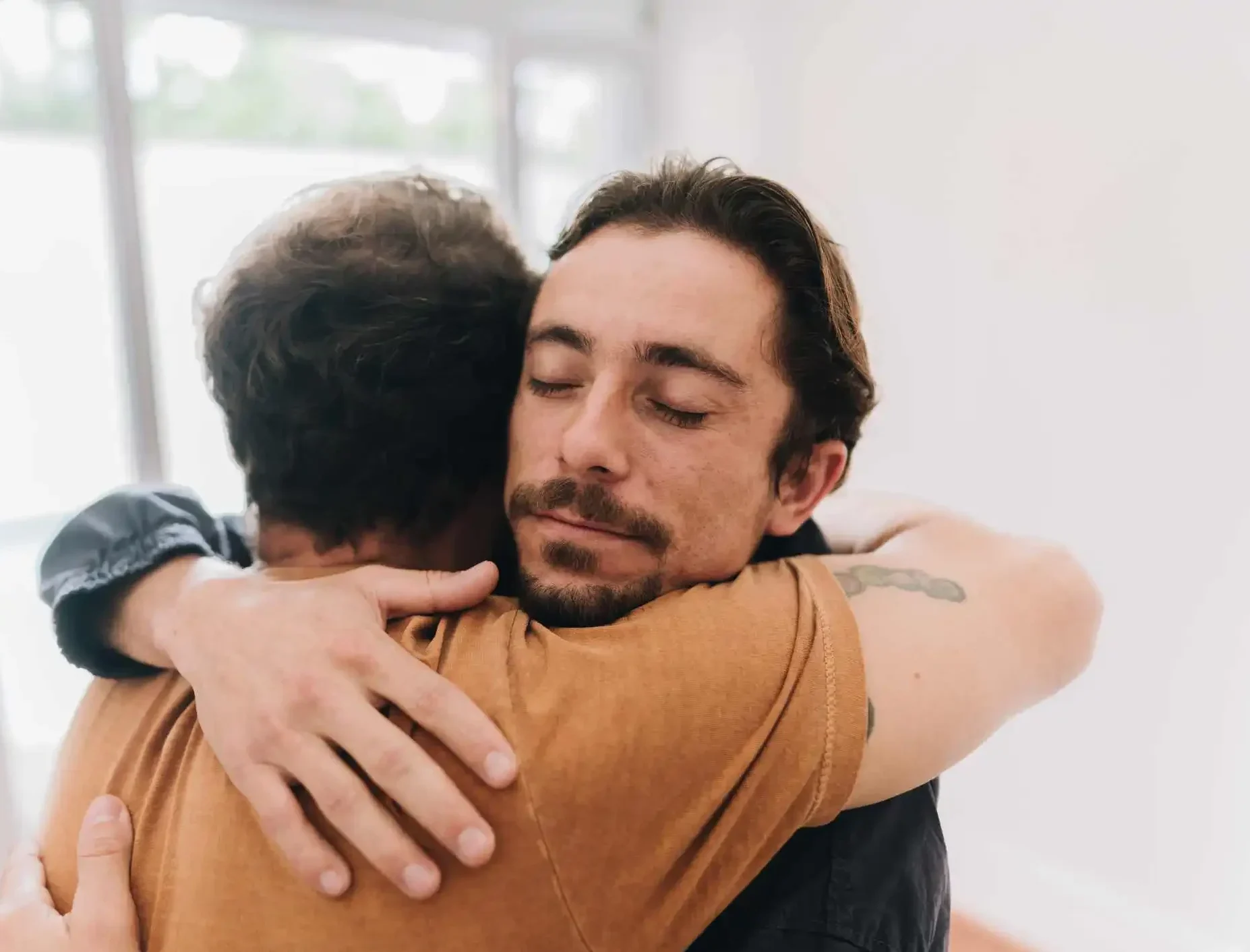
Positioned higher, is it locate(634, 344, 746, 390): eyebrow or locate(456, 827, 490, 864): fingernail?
locate(634, 344, 746, 390): eyebrow

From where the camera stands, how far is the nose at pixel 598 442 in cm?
97

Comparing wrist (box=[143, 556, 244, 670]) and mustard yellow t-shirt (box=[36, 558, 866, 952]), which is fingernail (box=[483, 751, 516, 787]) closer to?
mustard yellow t-shirt (box=[36, 558, 866, 952])

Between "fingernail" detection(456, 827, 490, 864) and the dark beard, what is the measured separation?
0.98 feet

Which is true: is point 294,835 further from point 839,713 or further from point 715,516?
→ point 715,516

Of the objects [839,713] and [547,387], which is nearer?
[839,713]

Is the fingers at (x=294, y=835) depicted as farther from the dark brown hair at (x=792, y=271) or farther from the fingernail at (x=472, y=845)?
the dark brown hair at (x=792, y=271)

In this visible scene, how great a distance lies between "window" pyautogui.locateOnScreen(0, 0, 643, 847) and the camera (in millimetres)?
1848

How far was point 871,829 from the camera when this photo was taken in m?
0.89

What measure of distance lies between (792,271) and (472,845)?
0.73 m

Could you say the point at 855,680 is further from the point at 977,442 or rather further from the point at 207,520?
the point at 977,442

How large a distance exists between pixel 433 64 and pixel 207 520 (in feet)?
5.53

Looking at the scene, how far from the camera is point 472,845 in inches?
26.6

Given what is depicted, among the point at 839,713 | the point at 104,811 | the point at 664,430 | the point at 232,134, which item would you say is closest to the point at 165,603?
the point at 104,811

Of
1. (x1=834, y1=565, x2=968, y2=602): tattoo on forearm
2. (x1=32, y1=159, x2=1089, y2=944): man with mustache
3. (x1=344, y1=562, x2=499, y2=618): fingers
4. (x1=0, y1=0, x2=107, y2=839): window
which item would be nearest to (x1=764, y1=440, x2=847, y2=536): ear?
(x1=32, y1=159, x2=1089, y2=944): man with mustache
